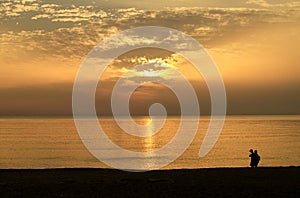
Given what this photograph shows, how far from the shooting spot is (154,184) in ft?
64.4

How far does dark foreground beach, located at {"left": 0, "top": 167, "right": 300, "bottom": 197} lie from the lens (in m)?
17.3

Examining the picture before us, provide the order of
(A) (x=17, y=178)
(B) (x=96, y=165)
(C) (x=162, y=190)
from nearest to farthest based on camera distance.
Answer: (C) (x=162, y=190) < (A) (x=17, y=178) < (B) (x=96, y=165)

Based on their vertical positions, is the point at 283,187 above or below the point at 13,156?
above

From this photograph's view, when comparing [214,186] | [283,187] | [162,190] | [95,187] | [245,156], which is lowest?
[95,187]

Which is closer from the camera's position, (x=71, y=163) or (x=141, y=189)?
(x=141, y=189)

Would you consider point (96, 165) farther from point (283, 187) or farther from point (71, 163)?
point (283, 187)

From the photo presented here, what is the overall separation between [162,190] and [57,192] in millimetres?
4637

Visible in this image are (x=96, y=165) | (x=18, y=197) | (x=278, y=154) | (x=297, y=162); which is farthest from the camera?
(x=278, y=154)

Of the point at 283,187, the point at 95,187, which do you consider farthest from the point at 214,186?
the point at 95,187

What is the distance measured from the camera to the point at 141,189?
18312 millimetres

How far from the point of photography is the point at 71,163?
66812 millimetres

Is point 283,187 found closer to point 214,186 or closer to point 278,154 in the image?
point 214,186

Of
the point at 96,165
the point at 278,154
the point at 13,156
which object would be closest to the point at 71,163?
the point at 96,165

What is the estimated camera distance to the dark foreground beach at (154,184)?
1730 cm
